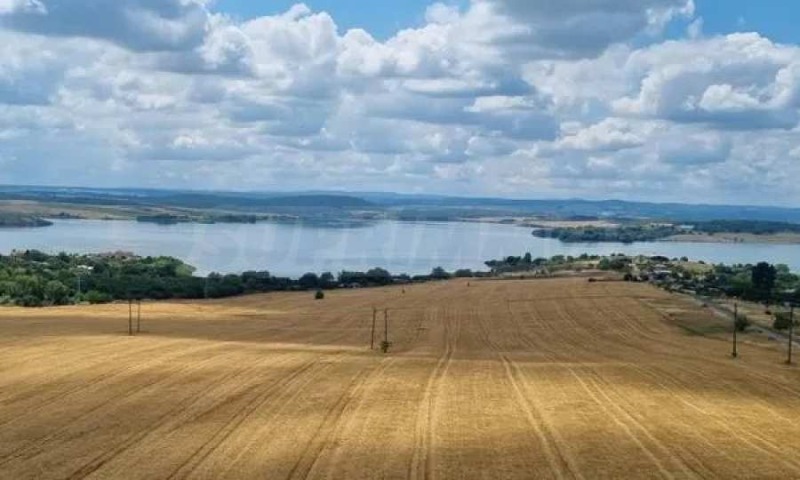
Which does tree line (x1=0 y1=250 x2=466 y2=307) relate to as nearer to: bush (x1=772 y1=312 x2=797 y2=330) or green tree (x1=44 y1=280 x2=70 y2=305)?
green tree (x1=44 y1=280 x2=70 y2=305)

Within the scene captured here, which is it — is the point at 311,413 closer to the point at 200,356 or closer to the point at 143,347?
the point at 200,356

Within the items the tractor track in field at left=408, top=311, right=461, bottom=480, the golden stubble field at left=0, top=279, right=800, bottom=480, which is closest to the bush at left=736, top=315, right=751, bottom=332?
the golden stubble field at left=0, top=279, right=800, bottom=480

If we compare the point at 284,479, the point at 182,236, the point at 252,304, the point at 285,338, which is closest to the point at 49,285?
the point at 252,304

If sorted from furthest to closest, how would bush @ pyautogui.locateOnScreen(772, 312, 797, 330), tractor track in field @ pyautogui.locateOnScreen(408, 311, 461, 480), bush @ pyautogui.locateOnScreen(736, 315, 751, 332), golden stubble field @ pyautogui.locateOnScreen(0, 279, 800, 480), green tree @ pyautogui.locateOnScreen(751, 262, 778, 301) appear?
green tree @ pyautogui.locateOnScreen(751, 262, 778, 301), bush @ pyautogui.locateOnScreen(736, 315, 751, 332), bush @ pyautogui.locateOnScreen(772, 312, 797, 330), golden stubble field @ pyautogui.locateOnScreen(0, 279, 800, 480), tractor track in field @ pyautogui.locateOnScreen(408, 311, 461, 480)

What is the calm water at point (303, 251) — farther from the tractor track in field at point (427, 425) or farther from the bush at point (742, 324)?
the tractor track in field at point (427, 425)

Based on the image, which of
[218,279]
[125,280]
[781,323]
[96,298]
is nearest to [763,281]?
[781,323]

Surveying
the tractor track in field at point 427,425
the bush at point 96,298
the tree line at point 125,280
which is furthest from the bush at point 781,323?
the tree line at point 125,280

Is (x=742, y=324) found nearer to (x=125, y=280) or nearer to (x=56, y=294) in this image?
(x=56, y=294)

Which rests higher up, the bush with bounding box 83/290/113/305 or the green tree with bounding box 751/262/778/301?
the green tree with bounding box 751/262/778/301

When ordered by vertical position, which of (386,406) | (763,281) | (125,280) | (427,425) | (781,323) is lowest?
(125,280)

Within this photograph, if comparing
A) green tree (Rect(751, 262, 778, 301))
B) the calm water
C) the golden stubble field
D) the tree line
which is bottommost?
the calm water
